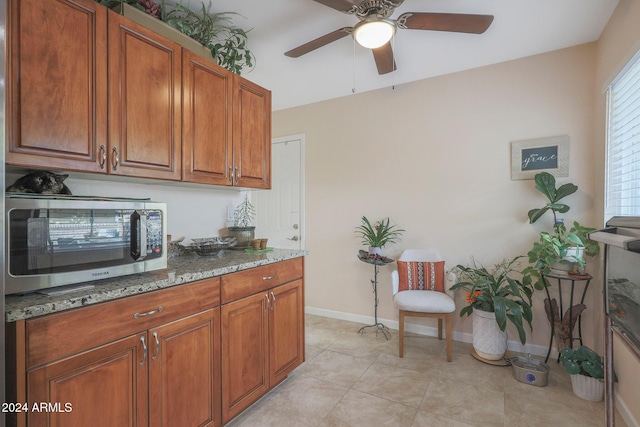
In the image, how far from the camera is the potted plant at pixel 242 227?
2344mm

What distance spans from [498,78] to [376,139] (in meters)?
1.24

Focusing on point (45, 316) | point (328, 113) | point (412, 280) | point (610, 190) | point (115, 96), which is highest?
point (328, 113)

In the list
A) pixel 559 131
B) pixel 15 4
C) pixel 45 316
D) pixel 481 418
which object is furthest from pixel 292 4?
pixel 481 418

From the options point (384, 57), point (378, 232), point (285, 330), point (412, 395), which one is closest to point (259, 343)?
point (285, 330)

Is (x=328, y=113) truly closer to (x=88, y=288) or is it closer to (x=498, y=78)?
(x=498, y=78)

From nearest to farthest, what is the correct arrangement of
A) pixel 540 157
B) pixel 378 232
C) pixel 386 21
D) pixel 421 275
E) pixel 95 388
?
pixel 95 388 < pixel 386 21 < pixel 540 157 < pixel 421 275 < pixel 378 232

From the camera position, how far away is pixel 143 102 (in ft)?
5.06

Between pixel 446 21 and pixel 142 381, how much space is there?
243 cm

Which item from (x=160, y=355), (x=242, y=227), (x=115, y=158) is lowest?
(x=160, y=355)

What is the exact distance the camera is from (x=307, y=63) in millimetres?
2676

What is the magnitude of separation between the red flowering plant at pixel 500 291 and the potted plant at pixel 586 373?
298 mm

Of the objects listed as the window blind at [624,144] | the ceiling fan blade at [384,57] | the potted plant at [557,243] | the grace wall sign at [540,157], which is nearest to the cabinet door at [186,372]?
the ceiling fan blade at [384,57]

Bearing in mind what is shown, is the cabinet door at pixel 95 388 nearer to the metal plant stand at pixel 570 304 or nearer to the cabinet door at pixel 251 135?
the cabinet door at pixel 251 135

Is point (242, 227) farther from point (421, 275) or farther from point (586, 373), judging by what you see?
point (586, 373)
